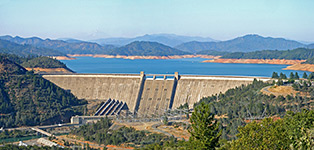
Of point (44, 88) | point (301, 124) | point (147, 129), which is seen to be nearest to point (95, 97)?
point (44, 88)

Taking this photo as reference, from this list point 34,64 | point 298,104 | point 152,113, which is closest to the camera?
point 298,104

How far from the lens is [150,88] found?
103 meters

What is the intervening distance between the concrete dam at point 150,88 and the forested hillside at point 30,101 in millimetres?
4809

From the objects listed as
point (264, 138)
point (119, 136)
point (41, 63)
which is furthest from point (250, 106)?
point (41, 63)

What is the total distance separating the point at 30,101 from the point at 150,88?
26376 millimetres

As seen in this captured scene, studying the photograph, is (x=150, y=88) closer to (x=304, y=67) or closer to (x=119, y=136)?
(x=119, y=136)

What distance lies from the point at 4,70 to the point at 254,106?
6256 cm

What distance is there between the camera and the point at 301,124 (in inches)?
1543

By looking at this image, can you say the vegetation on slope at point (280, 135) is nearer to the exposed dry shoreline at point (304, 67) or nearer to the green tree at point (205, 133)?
the green tree at point (205, 133)

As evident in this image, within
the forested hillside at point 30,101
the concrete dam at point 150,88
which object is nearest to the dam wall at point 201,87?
the concrete dam at point 150,88

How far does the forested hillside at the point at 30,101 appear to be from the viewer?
92.4m

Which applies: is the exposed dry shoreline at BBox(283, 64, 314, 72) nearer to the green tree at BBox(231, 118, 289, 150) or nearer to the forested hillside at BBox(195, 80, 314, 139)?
the forested hillside at BBox(195, 80, 314, 139)

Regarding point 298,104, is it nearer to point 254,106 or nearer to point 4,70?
point 254,106

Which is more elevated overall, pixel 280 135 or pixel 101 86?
pixel 280 135
